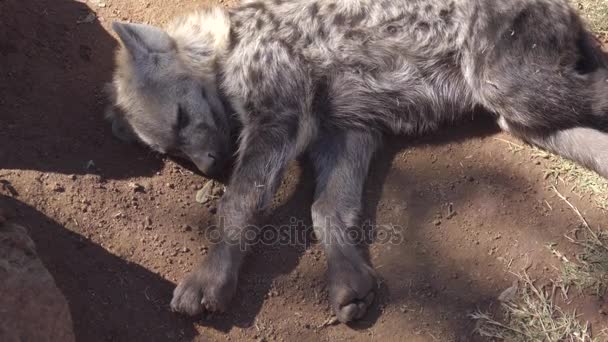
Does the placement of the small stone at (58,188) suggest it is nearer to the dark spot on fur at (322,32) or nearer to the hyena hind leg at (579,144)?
the dark spot on fur at (322,32)

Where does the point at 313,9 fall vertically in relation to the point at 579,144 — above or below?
above

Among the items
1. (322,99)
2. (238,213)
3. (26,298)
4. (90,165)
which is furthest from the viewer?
(322,99)

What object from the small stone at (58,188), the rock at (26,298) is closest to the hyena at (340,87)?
the small stone at (58,188)

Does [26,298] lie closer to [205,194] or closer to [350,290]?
[205,194]

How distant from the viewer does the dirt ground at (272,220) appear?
10.2 ft

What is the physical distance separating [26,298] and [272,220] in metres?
1.31

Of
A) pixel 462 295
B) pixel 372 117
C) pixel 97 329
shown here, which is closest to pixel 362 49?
pixel 372 117

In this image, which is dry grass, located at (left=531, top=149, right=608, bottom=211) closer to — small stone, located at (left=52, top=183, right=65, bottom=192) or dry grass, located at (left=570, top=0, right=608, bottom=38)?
dry grass, located at (left=570, top=0, right=608, bottom=38)

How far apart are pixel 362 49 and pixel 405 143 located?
22.6 inches

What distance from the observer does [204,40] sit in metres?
3.79

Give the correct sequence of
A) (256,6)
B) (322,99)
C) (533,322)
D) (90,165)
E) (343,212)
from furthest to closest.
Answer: (256,6), (322,99), (90,165), (343,212), (533,322)

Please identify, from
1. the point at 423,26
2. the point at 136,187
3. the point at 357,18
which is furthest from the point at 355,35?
the point at 136,187

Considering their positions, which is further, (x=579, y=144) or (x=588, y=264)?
(x=579, y=144)

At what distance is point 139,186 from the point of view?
353 centimetres
